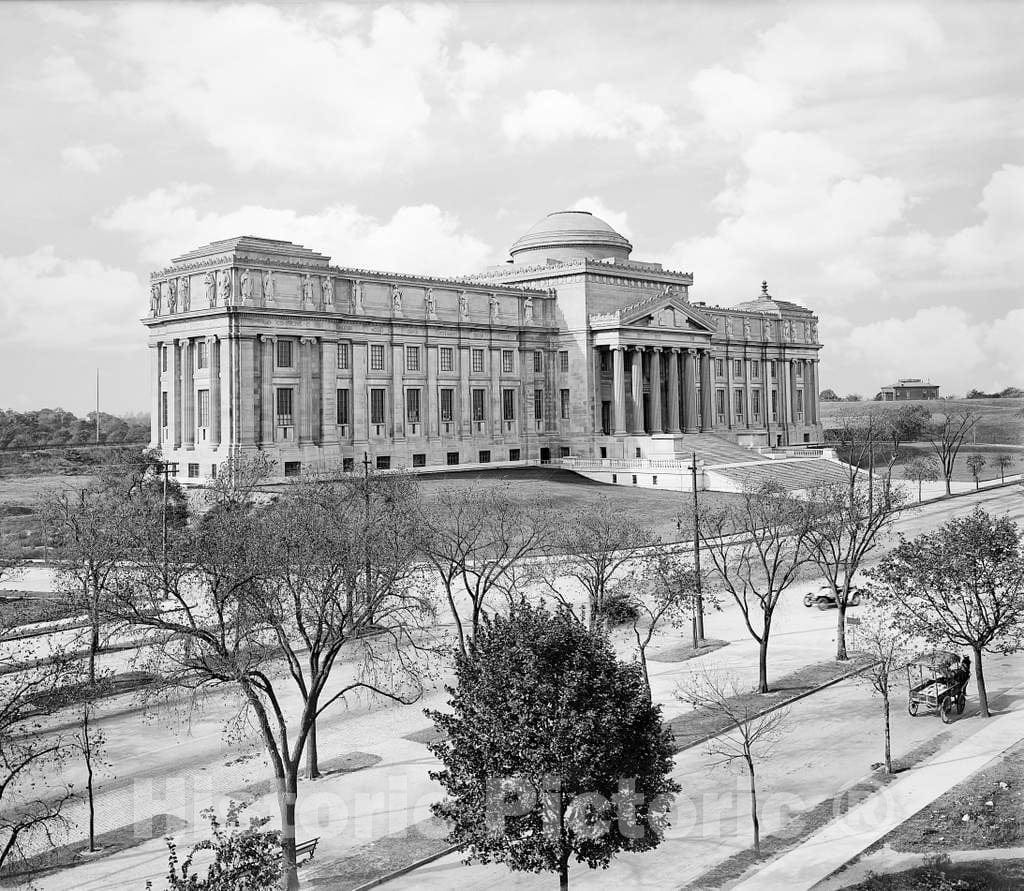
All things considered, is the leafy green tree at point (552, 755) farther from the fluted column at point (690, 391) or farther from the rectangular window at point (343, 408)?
the fluted column at point (690, 391)

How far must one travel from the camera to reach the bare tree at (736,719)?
25.5 m

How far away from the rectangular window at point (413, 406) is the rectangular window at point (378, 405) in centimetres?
255

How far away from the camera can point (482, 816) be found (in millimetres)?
18000

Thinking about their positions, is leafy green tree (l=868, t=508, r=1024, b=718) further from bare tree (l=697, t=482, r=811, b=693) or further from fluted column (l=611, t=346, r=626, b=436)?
fluted column (l=611, t=346, r=626, b=436)

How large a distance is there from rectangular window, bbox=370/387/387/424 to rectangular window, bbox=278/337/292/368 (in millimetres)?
8244

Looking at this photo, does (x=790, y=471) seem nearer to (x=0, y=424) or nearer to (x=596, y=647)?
(x=596, y=647)

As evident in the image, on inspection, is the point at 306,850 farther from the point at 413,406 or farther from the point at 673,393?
the point at 673,393

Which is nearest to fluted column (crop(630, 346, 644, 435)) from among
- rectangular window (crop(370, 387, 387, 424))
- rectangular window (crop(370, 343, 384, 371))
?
rectangular window (crop(370, 387, 387, 424))

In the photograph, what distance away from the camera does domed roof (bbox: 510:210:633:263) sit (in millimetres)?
105250

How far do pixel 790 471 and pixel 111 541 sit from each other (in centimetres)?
6363

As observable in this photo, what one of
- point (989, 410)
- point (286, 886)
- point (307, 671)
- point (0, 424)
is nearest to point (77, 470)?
point (0, 424)

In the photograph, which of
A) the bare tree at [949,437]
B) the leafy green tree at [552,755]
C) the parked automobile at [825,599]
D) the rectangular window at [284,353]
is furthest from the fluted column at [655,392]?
the leafy green tree at [552,755]

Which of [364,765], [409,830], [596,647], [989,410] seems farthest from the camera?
[989,410]

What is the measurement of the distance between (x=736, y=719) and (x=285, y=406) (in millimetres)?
55108
